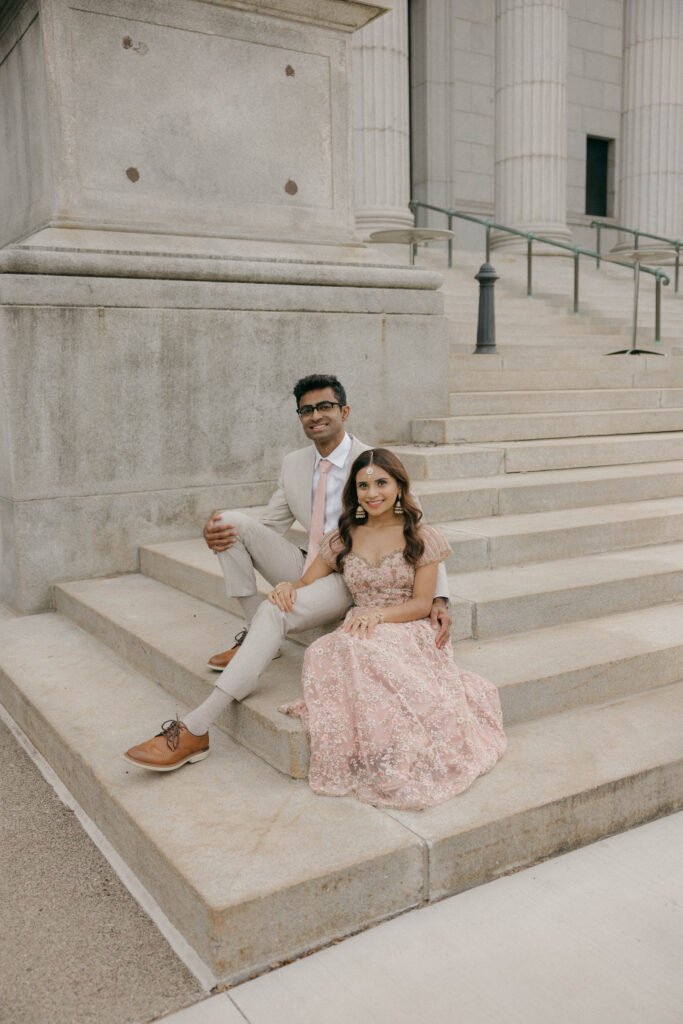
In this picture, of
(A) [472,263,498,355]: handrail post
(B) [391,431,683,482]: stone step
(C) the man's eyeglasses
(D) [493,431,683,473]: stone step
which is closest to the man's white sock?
(C) the man's eyeglasses

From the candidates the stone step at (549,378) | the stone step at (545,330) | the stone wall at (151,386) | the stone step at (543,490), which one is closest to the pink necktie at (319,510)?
the stone step at (543,490)

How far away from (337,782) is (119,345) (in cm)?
358

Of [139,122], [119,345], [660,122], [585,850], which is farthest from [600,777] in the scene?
[660,122]

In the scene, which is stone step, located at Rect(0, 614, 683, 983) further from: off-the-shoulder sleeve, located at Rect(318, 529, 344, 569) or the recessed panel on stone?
the recessed panel on stone

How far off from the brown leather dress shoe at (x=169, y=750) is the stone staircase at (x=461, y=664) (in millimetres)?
69

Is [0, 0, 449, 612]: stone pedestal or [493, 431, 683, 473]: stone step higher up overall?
[0, 0, 449, 612]: stone pedestal

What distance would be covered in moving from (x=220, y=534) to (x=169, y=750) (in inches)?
39.0

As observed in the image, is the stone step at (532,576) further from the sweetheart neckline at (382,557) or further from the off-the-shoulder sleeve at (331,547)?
the sweetheart neckline at (382,557)

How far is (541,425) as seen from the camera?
726 centimetres

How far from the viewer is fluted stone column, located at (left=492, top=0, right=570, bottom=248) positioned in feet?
48.2

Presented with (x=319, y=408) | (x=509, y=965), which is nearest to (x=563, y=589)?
(x=319, y=408)

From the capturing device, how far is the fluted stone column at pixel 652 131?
1694 centimetres

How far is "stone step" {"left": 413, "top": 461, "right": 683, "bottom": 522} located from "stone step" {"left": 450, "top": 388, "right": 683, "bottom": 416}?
44.4 inches

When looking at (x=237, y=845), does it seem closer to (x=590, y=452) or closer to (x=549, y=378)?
(x=590, y=452)
